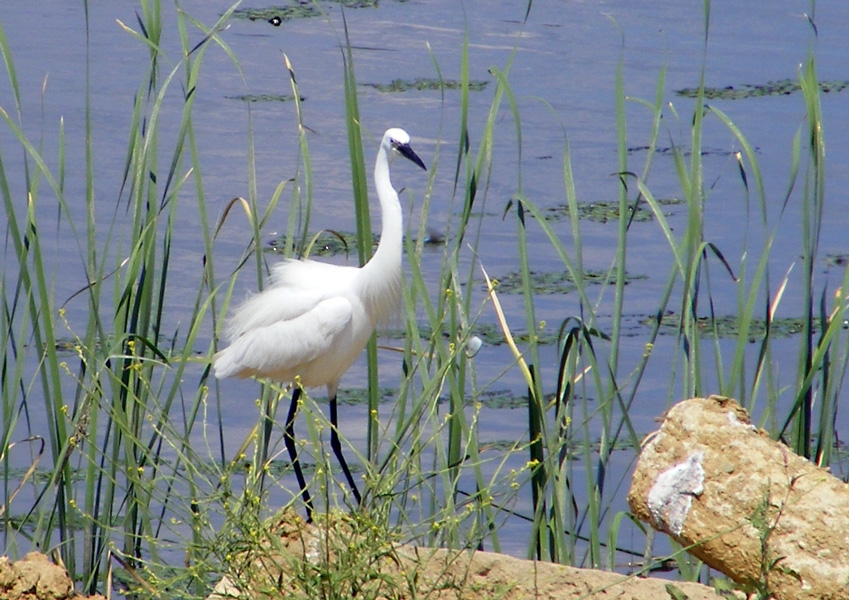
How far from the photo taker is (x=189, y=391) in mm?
4020

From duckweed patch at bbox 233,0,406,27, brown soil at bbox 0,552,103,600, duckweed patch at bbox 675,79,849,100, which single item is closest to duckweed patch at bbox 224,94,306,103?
duckweed patch at bbox 233,0,406,27

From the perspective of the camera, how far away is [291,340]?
3391 mm

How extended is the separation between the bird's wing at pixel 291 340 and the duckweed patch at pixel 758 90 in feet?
12.5

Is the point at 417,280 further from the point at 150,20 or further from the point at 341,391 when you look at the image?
the point at 341,391

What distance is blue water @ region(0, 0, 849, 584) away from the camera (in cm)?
473

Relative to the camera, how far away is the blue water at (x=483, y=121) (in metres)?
4.73

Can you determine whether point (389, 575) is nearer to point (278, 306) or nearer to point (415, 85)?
Result: point (278, 306)

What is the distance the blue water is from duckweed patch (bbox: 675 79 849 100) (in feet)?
0.18

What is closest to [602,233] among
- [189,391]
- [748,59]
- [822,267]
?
[822,267]

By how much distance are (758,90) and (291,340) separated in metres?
4.46

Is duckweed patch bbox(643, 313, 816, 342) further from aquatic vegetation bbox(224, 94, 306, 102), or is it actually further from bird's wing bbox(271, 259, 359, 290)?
aquatic vegetation bbox(224, 94, 306, 102)

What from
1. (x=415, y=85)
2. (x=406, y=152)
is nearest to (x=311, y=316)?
(x=406, y=152)

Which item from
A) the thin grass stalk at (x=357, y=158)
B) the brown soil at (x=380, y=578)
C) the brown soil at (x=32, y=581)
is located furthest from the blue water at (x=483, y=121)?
the brown soil at (x=32, y=581)

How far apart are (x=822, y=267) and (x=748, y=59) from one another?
3034 millimetres
